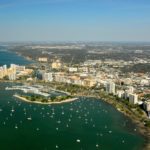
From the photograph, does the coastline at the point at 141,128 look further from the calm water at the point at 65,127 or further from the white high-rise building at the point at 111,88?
the white high-rise building at the point at 111,88

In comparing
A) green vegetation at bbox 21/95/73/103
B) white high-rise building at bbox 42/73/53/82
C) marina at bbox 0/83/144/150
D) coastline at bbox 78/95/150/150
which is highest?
white high-rise building at bbox 42/73/53/82

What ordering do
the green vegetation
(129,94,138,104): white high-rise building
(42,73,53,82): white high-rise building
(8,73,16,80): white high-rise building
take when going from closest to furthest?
the green vegetation
(129,94,138,104): white high-rise building
(42,73,53,82): white high-rise building
(8,73,16,80): white high-rise building

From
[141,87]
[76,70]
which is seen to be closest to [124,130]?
[141,87]

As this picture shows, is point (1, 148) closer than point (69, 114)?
Yes

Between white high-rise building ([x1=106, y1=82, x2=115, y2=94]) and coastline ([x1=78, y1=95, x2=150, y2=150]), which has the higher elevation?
white high-rise building ([x1=106, y1=82, x2=115, y2=94])

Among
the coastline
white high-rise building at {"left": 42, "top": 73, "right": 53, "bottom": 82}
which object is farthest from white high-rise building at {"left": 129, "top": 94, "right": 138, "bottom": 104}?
white high-rise building at {"left": 42, "top": 73, "right": 53, "bottom": 82}

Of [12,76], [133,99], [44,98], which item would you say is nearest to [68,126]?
[44,98]

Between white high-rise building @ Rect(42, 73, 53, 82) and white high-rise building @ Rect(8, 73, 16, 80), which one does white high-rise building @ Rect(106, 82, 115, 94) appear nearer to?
white high-rise building @ Rect(42, 73, 53, 82)

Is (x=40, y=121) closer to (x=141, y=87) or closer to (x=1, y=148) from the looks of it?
(x=1, y=148)

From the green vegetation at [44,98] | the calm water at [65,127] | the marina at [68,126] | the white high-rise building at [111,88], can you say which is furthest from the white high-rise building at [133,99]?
the green vegetation at [44,98]
